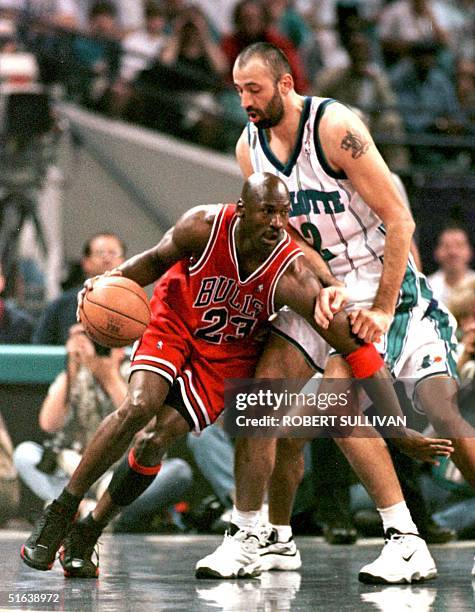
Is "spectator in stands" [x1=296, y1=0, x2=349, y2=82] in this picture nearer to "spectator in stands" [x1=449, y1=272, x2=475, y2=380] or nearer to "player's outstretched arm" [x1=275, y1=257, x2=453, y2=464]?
"spectator in stands" [x1=449, y1=272, x2=475, y2=380]

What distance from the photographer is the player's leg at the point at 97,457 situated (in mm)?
4625

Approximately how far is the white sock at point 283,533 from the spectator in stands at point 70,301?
2312mm

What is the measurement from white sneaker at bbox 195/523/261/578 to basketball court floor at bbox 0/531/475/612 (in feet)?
0.19

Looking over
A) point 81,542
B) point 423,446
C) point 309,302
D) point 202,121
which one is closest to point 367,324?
point 309,302

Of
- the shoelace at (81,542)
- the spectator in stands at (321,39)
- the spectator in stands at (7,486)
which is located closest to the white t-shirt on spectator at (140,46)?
the spectator in stands at (321,39)

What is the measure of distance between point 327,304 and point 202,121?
581 cm

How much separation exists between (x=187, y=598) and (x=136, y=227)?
5894 mm

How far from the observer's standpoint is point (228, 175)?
9.96 metres

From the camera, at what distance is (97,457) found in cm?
465

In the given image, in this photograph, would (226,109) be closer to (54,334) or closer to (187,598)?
(54,334)

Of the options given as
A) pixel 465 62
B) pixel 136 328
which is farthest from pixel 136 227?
pixel 136 328

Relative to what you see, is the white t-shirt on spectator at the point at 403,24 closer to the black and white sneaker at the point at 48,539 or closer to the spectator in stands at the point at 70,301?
the spectator in stands at the point at 70,301

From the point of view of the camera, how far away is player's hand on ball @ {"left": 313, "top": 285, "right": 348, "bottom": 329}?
4.56 metres

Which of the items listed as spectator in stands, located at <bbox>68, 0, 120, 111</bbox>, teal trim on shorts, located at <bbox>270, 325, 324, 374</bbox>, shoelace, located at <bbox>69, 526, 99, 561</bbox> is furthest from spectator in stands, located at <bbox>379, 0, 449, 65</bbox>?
shoelace, located at <bbox>69, 526, 99, 561</bbox>
